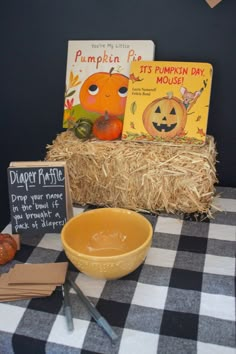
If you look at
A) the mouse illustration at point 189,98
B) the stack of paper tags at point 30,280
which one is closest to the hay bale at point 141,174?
the mouse illustration at point 189,98

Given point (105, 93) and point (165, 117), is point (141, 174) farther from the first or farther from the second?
point (105, 93)

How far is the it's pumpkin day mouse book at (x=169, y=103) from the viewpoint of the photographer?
1298 mm

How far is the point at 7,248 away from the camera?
41.8 inches

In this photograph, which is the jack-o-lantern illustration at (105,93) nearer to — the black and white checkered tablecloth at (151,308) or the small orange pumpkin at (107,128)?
the small orange pumpkin at (107,128)

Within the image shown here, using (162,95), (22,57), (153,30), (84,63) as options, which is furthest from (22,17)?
(162,95)

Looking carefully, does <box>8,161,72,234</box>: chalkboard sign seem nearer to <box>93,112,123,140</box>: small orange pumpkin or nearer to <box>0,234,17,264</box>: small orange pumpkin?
<box>0,234,17,264</box>: small orange pumpkin

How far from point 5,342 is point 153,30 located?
113 centimetres

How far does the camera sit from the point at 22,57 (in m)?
1.62

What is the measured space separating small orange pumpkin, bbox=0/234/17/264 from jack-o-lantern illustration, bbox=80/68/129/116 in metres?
0.61

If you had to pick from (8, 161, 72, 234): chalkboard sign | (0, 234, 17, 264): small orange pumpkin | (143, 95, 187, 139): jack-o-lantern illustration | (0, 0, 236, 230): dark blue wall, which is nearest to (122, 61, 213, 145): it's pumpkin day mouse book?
(143, 95, 187, 139): jack-o-lantern illustration

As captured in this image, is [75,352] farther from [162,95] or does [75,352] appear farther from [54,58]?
[54,58]

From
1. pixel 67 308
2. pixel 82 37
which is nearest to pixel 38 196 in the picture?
pixel 67 308

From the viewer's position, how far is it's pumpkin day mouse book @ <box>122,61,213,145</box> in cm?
130

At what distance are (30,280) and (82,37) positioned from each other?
97 cm
